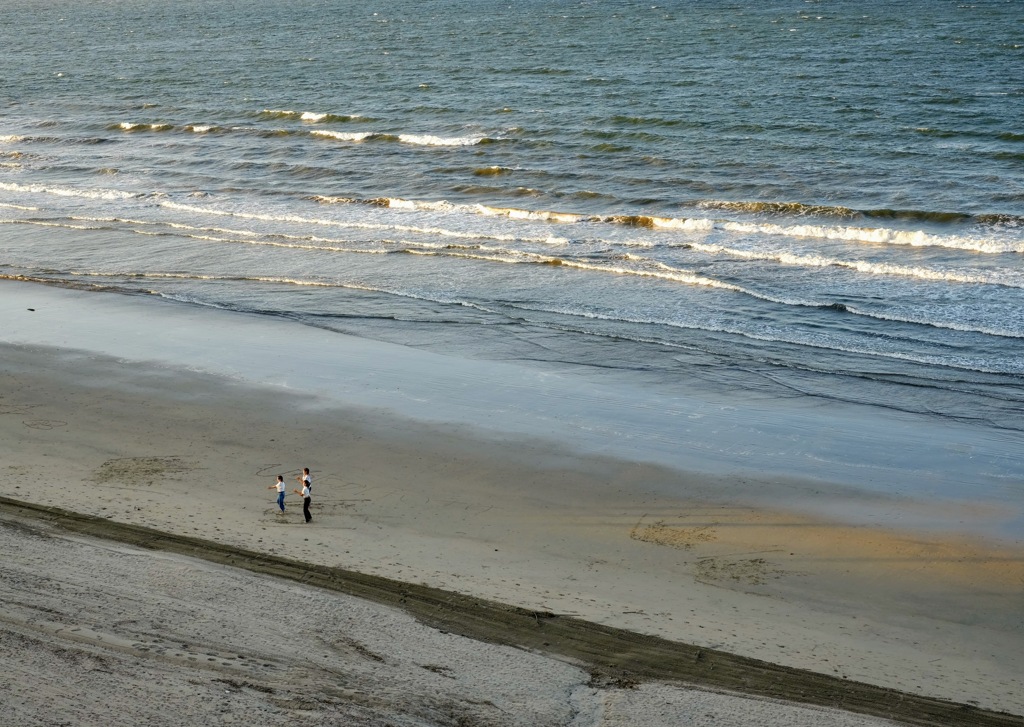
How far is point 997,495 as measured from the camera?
17453mm

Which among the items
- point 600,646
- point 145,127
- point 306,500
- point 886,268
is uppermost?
point 145,127

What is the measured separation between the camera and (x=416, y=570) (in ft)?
48.8

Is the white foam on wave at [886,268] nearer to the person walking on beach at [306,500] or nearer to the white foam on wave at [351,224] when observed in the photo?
the white foam on wave at [351,224]

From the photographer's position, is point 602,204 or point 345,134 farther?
point 345,134

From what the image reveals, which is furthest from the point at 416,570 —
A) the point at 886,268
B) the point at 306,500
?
the point at 886,268

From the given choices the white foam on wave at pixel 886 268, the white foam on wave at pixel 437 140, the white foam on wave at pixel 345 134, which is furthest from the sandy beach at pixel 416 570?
the white foam on wave at pixel 345 134

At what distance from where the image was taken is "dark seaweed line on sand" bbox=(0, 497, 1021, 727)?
12.2 m

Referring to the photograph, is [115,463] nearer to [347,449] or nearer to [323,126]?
[347,449]

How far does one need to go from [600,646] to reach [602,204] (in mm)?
24643

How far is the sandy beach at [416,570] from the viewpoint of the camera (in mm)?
11906

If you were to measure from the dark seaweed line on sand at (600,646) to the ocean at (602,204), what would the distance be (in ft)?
22.4

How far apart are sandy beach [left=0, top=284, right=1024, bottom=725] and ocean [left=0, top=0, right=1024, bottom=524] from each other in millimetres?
4047

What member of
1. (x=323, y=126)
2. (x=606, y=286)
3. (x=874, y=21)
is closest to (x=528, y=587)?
(x=606, y=286)

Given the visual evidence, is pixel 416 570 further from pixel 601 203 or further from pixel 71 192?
pixel 71 192
